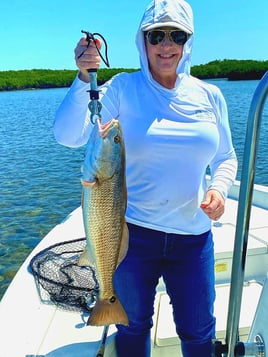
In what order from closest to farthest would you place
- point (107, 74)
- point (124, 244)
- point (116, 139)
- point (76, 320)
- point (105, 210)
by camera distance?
1. point (116, 139)
2. point (105, 210)
3. point (124, 244)
4. point (76, 320)
5. point (107, 74)

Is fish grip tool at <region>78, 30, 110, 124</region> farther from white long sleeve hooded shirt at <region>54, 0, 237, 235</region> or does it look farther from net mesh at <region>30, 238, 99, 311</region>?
net mesh at <region>30, 238, 99, 311</region>

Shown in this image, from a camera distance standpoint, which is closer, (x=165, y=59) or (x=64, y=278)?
(x=165, y=59)

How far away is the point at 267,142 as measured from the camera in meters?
15.3

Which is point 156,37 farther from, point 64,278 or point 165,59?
point 64,278

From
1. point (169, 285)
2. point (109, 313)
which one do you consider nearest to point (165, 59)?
point (169, 285)

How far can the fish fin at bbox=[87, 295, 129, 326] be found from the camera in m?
2.13

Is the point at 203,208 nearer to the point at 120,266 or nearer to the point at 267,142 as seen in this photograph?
the point at 120,266

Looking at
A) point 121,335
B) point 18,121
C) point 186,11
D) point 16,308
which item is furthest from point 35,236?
point 18,121

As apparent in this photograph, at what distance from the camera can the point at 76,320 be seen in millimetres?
3156

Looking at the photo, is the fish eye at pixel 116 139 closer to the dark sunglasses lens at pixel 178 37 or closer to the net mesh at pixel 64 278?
the dark sunglasses lens at pixel 178 37

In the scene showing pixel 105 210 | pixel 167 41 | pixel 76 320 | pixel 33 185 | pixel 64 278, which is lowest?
pixel 33 185

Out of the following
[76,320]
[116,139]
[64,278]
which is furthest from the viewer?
[64,278]

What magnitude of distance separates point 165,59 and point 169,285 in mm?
1217

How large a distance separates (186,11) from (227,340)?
5.37 ft
